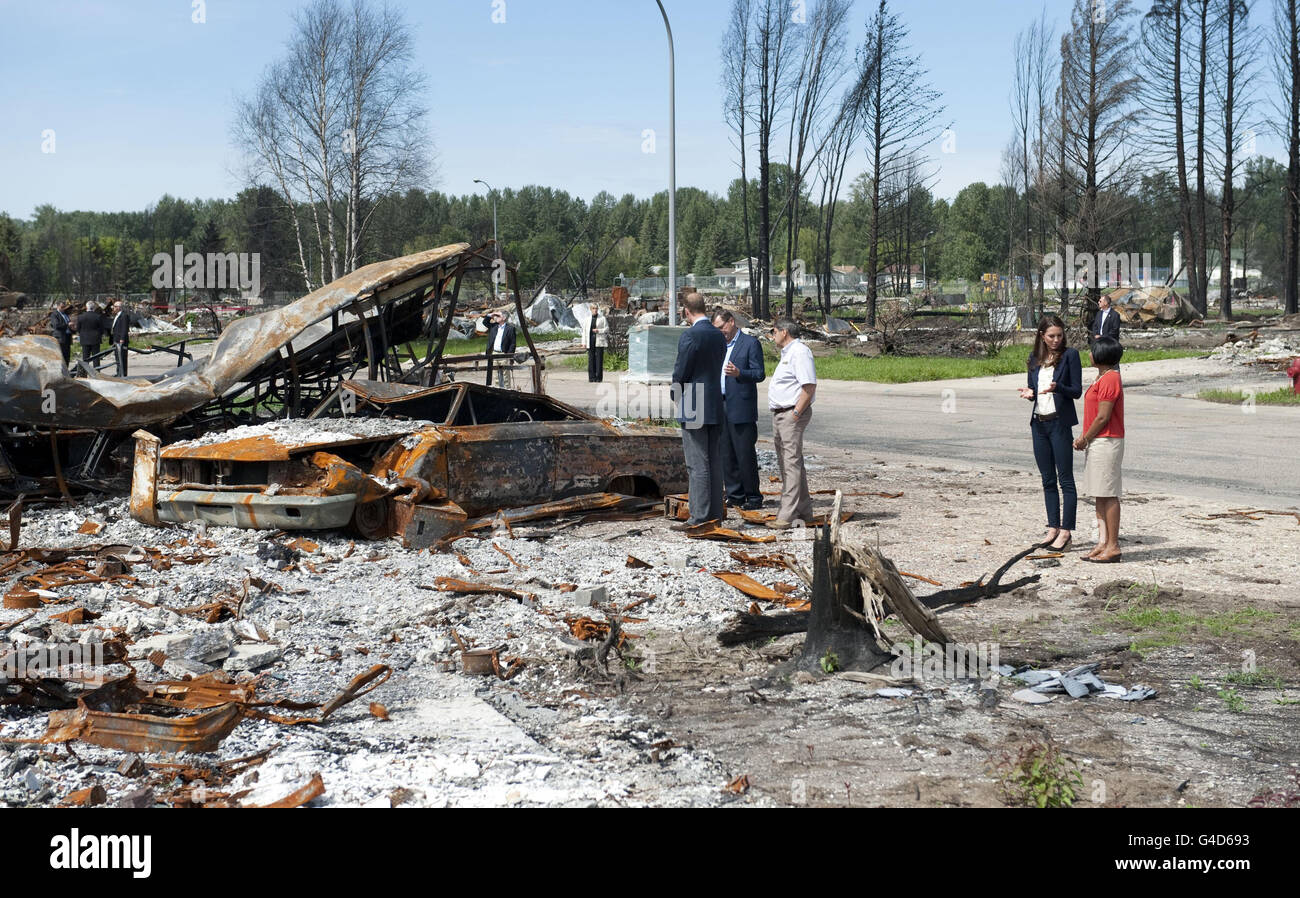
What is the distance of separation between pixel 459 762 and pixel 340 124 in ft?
120

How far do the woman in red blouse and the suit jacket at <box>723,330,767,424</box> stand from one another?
274cm

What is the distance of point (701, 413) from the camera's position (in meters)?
8.38

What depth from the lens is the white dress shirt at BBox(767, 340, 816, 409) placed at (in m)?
8.65

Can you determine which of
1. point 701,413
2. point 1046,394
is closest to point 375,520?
point 701,413

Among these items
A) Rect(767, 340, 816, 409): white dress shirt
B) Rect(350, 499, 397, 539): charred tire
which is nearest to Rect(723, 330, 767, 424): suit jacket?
Rect(767, 340, 816, 409): white dress shirt

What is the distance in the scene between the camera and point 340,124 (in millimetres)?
37062

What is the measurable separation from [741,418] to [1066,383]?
271 centimetres

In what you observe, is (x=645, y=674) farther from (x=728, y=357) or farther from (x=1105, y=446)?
(x=728, y=357)

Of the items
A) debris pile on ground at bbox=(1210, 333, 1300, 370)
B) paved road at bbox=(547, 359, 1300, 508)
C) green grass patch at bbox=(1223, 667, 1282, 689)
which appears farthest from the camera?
debris pile on ground at bbox=(1210, 333, 1300, 370)

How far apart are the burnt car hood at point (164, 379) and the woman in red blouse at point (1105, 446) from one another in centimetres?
499

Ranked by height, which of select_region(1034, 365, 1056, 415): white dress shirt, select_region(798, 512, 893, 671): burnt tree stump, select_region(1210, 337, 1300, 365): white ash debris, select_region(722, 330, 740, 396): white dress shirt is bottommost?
select_region(798, 512, 893, 671): burnt tree stump

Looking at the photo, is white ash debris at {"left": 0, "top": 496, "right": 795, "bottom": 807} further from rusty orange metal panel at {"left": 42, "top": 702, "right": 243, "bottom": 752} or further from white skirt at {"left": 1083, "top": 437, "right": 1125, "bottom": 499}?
white skirt at {"left": 1083, "top": 437, "right": 1125, "bottom": 499}
